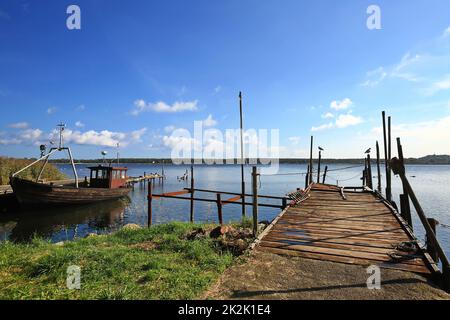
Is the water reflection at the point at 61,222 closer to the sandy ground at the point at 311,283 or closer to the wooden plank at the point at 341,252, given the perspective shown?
the wooden plank at the point at 341,252

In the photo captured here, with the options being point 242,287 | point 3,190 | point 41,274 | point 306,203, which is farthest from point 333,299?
point 3,190

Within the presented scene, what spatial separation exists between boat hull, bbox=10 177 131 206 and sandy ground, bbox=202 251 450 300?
2228 cm

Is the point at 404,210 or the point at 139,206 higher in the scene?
the point at 404,210

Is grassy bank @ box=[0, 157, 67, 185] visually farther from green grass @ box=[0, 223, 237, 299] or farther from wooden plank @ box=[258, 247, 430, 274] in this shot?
wooden plank @ box=[258, 247, 430, 274]

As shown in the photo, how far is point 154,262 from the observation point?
18.6ft

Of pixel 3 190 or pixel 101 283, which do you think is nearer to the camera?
pixel 101 283

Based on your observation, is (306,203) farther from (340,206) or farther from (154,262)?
(154,262)

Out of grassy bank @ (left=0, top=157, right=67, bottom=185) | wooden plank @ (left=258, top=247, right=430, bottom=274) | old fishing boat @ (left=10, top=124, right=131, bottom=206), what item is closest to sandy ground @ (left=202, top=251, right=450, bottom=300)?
wooden plank @ (left=258, top=247, right=430, bottom=274)

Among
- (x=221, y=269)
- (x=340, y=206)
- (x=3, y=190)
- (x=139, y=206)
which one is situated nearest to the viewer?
(x=221, y=269)

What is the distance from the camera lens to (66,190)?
22875 mm

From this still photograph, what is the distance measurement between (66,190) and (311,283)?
24036 millimetres

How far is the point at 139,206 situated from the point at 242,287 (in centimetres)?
2581

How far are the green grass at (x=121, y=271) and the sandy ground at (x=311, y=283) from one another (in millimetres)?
459
